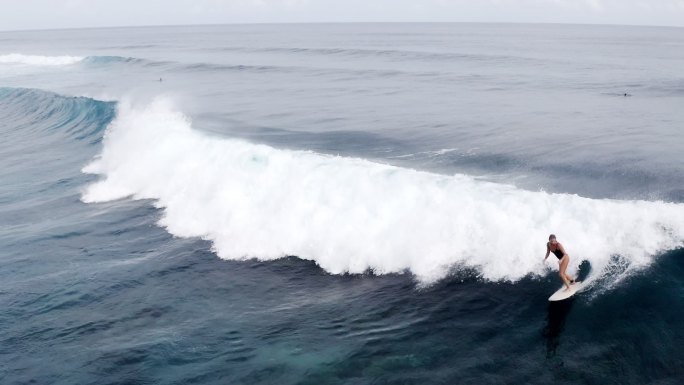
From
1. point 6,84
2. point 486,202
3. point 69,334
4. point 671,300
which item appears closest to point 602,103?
point 486,202

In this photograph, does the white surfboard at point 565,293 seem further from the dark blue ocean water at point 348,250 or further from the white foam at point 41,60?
the white foam at point 41,60

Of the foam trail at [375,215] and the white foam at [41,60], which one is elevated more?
the white foam at [41,60]

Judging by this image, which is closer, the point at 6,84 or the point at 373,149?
the point at 373,149

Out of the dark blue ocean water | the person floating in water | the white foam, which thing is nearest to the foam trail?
the dark blue ocean water

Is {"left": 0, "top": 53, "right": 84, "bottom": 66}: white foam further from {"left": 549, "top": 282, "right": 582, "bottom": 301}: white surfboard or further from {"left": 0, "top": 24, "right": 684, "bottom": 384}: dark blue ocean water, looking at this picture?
{"left": 549, "top": 282, "right": 582, "bottom": 301}: white surfboard

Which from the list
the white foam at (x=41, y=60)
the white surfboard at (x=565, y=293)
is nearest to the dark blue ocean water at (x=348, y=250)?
the white surfboard at (x=565, y=293)

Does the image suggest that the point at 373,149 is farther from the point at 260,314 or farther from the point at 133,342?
the point at 133,342
